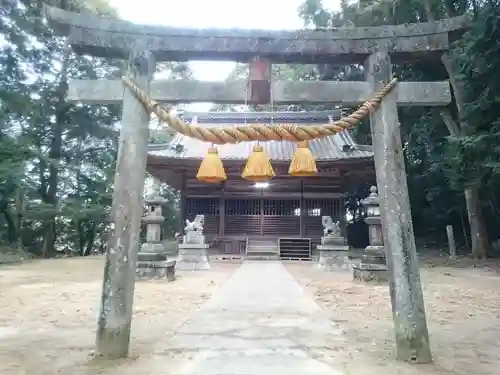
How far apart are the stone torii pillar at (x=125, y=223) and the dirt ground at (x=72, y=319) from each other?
9.7 inches

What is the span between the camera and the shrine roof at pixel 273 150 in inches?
648

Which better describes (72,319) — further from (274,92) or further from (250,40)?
(250,40)

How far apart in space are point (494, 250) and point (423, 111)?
6.07m

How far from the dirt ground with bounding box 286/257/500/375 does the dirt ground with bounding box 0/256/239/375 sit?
1806 millimetres

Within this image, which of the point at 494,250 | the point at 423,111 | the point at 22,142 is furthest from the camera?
the point at 423,111

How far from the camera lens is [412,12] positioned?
51.2 ft

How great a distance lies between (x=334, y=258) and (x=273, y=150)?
21.8 ft

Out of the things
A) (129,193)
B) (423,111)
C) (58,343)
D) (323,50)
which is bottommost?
(58,343)

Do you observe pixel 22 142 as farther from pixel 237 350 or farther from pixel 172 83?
pixel 237 350

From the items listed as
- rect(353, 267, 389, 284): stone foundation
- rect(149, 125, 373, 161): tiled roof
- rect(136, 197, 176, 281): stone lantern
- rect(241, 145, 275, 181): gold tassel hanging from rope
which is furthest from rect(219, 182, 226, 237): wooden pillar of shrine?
rect(241, 145, 275, 181): gold tassel hanging from rope

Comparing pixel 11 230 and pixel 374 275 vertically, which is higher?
pixel 11 230

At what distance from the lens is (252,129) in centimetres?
377

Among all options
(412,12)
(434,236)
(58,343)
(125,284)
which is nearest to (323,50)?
(125,284)

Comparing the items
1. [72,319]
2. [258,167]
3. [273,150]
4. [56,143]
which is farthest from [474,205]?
[56,143]
